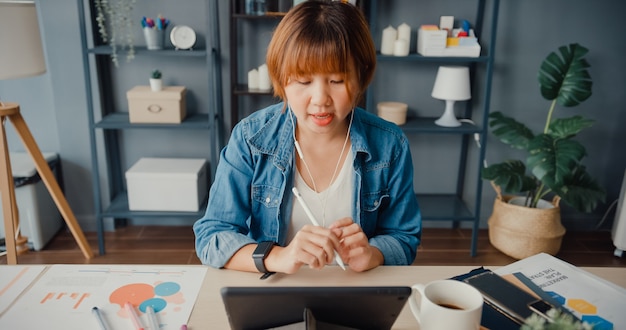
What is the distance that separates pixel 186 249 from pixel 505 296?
85.9 inches

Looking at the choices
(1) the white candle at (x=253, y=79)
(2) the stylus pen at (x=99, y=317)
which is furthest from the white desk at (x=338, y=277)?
(1) the white candle at (x=253, y=79)

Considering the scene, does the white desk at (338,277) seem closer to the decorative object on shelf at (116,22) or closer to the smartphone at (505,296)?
the smartphone at (505,296)

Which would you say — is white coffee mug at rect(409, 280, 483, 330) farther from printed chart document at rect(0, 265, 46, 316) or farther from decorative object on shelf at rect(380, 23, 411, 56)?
decorative object on shelf at rect(380, 23, 411, 56)

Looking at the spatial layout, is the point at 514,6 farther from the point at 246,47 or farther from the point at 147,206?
the point at 147,206

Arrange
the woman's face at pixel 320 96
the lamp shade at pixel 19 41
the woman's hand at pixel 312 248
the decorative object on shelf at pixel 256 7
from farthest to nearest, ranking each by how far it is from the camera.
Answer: the decorative object on shelf at pixel 256 7
the lamp shade at pixel 19 41
the woman's face at pixel 320 96
the woman's hand at pixel 312 248

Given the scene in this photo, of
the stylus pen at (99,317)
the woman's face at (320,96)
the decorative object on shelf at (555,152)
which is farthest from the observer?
the decorative object on shelf at (555,152)

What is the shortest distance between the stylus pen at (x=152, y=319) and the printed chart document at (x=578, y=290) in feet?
2.24

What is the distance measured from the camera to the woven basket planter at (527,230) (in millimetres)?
2623

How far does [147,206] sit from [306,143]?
1703 mm

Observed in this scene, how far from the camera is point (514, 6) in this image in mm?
2789

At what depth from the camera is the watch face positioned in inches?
104

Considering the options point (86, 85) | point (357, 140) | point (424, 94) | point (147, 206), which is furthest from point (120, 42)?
point (357, 140)

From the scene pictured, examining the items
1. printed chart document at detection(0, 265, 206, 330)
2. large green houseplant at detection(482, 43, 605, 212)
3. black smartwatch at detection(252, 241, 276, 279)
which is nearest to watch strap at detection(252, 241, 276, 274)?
black smartwatch at detection(252, 241, 276, 279)

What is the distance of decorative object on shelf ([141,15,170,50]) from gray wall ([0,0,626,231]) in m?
0.34
